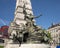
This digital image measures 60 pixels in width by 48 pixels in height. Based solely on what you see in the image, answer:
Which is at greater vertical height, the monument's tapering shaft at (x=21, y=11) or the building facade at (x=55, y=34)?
the monument's tapering shaft at (x=21, y=11)

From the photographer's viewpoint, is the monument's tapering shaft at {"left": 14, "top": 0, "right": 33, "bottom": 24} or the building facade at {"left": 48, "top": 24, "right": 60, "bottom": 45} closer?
the monument's tapering shaft at {"left": 14, "top": 0, "right": 33, "bottom": 24}

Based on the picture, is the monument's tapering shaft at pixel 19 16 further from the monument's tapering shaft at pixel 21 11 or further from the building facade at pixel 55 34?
the building facade at pixel 55 34

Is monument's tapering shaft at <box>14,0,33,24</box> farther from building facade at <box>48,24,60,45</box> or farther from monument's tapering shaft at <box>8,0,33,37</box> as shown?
building facade at <box>48,24,60,45</box>

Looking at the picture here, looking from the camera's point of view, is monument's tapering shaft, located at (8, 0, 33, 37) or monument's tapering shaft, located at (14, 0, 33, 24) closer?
monument's tapering shaft, located at (8, 0, 33, 37)

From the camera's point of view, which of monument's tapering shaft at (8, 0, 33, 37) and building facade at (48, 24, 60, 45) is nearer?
monument's tapering shaft at (8, 0, 33, 37)

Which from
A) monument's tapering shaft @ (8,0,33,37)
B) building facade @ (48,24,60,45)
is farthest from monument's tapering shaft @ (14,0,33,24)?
building facade @ (48,24,60,45)

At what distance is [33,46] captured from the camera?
891 inches

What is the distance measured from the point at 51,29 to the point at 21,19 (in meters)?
42.5

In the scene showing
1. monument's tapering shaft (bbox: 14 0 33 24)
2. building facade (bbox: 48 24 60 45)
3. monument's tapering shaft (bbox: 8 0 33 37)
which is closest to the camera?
monument's tapering shaft (bbox: 8 0 33 37)

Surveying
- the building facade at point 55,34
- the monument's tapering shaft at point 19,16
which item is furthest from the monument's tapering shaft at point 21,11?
the building facade at point 55,34

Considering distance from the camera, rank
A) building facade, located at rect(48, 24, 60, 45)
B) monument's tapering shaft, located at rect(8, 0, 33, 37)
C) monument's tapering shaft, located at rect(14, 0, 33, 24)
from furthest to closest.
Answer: building facade, located at rect(48, 24, 60, 45), monument's tapering shaft, located at rect(14, 0, 33, 24), monument's tapering shaft, located at rect(8, 0, 33, 37)

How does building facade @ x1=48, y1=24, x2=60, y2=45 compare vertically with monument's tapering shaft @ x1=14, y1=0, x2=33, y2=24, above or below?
below

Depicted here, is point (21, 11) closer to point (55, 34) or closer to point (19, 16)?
point (19, 16)

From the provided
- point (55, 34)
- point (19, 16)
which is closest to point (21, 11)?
point (19, 16)
